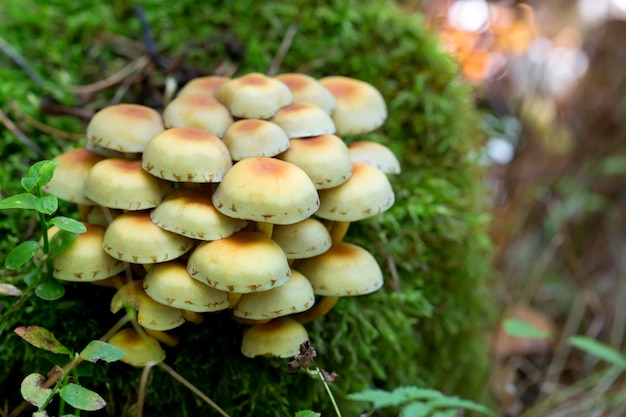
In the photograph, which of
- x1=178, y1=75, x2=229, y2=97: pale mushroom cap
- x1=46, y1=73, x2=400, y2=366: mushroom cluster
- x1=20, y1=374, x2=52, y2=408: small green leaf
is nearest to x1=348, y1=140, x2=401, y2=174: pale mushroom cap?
x1=46, y1=73, x2=400, y2=366: mushroom cluster

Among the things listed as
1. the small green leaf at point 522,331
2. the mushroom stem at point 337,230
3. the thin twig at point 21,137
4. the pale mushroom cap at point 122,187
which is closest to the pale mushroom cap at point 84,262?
the pale mushroom cap at point 122,187

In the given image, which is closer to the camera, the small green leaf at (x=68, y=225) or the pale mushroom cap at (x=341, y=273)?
the small green leaf at (x=68, y=225)

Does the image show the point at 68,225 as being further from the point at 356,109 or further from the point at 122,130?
the point at 356,109

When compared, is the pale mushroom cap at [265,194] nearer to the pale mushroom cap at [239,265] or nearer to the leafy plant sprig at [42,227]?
the pale mushroom cap at [239,265]

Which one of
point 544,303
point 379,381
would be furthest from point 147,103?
point 544,303

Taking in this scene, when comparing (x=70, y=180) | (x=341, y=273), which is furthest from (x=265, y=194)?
(x=70, y=180)
